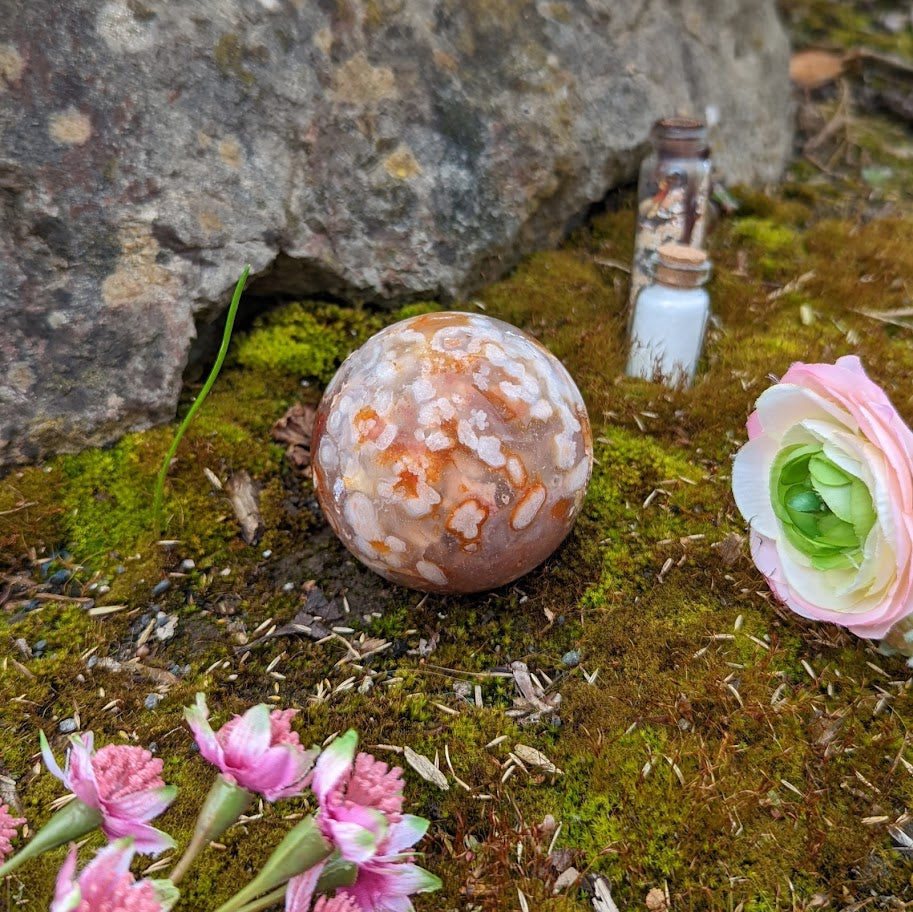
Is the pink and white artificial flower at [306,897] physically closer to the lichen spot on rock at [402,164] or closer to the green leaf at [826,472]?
the green leaf at [826,472]

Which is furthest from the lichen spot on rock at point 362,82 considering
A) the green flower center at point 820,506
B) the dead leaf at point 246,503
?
the green flower center at point 820,506

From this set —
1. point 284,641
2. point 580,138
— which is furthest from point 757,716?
point 580,138

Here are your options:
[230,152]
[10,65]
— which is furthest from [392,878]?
[10,65]

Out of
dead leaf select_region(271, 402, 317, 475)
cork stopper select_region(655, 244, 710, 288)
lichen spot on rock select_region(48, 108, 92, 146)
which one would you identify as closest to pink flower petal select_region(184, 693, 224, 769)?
dead leaf select_region(271, 402, 317, 475)

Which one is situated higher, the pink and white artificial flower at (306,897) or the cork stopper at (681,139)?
the cork stopper at (681,139)

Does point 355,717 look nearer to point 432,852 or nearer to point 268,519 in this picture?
point 432,852

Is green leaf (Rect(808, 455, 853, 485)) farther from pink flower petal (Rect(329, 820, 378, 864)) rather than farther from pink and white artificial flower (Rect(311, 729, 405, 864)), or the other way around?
pink flower petal (Rect(329, 820, 378, 864))
